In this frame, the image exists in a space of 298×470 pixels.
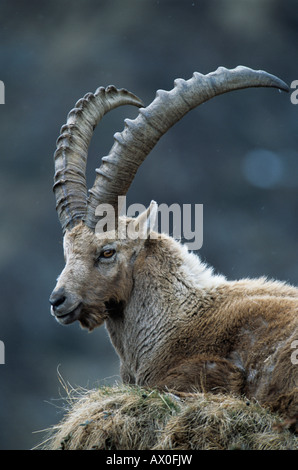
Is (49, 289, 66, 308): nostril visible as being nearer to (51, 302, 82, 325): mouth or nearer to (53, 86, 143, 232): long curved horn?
(51, 302, 82, 325): mouth

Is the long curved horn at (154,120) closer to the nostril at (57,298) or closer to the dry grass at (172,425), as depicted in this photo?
the nostril at (57,298)

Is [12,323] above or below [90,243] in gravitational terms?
below

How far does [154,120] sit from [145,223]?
108cm

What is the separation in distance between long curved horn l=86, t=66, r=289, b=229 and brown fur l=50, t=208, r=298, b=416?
1.72 feet

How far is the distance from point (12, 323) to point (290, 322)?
22114 mm

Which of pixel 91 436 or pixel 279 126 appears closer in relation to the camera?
pixel 91 436

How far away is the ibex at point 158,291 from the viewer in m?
6.43

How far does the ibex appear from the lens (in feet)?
21.1

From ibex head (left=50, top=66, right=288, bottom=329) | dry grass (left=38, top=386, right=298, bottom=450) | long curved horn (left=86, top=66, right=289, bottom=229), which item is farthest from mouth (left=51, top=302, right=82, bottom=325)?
dry grass (left=38, top=386, right=298, bottom=450)

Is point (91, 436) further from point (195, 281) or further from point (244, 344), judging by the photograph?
point (195, 281)

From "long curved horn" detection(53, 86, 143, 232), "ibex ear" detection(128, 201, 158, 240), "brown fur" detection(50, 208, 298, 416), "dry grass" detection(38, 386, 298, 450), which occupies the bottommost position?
"dry grass" detection(38, 386, 298, 450)

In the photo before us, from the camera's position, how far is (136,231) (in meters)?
7.23

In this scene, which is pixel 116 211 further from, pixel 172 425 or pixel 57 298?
pixel 172 425
